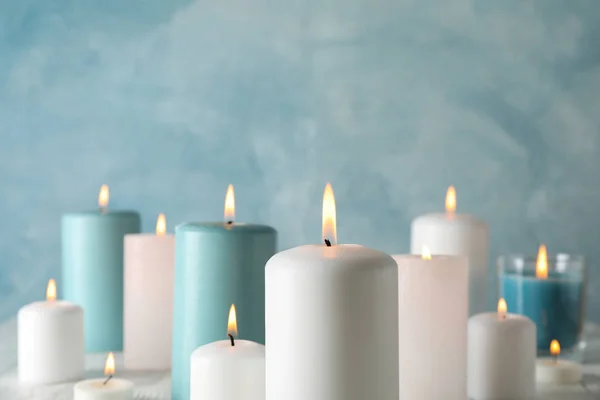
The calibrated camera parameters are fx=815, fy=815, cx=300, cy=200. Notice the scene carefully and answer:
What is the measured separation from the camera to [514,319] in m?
0.96

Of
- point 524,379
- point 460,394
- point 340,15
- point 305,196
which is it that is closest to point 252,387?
point 460,394

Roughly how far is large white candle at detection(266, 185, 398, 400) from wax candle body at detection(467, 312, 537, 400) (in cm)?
32

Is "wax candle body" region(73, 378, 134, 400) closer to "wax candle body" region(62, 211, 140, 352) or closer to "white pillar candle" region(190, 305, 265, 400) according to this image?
"white pillar candle" region(190, 305, 265, 400)

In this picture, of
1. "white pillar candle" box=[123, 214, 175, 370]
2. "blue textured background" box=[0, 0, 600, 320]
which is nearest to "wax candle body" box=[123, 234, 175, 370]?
"white pillar candle" box=[123, 214, 175, 370]

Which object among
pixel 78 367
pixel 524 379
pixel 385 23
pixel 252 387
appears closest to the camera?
pixel 252 387

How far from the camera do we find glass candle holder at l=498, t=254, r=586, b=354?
113 cm

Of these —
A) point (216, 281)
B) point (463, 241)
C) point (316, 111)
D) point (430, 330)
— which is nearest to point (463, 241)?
point (463, 241)

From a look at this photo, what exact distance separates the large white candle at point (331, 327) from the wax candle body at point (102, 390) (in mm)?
299

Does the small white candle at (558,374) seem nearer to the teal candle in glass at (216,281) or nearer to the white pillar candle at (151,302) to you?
the teal candle in glass at (216,281)

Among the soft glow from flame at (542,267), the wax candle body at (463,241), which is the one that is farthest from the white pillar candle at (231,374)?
the soft glow from flame at (542,267)

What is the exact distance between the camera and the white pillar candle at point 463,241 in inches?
43.7

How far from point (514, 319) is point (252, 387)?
354mm

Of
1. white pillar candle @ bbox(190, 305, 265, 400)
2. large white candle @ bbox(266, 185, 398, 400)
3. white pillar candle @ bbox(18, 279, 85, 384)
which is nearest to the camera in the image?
large white candle @ bbox(266, 185, 398, 400)

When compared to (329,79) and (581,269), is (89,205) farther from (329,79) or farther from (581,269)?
(581,269)
